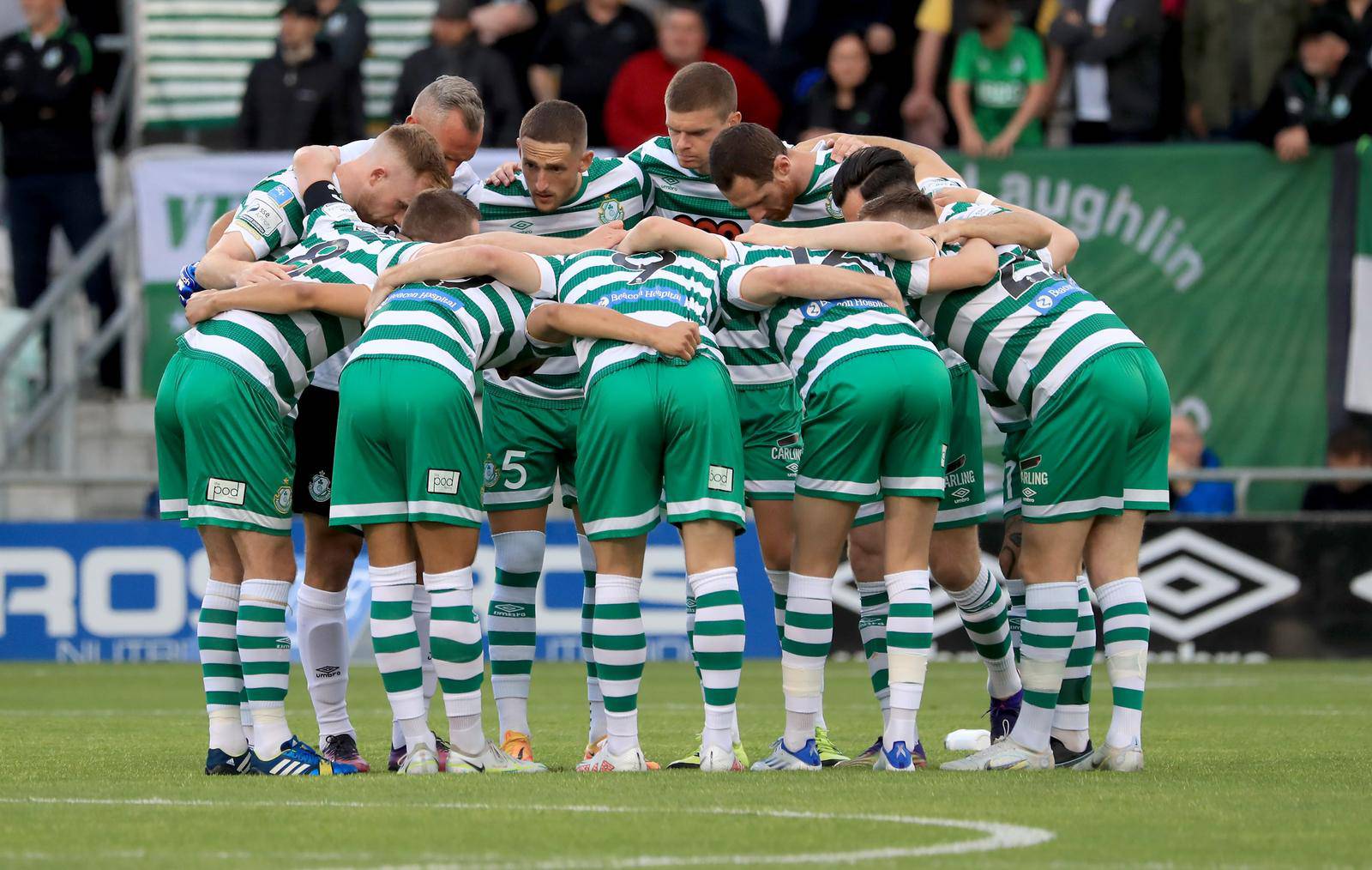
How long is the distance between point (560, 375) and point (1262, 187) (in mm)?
8963

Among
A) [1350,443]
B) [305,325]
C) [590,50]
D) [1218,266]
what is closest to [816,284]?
[305,325]

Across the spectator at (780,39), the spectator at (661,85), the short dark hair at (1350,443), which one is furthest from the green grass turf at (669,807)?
the spectator at (780,39)

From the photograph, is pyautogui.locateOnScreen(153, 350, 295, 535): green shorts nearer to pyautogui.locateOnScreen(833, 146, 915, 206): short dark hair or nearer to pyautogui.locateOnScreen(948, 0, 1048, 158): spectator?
pyautogui.locateOnScreen(833, 146, 915, 206): short dark hair

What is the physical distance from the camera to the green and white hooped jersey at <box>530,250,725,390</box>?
23.2 feet

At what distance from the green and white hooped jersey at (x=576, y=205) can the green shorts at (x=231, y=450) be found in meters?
1.62

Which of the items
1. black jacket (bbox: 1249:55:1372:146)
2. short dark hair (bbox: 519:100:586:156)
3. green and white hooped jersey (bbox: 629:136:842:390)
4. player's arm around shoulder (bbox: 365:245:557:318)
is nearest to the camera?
player's arm around shoulder (bbox: 365:245:557:318)

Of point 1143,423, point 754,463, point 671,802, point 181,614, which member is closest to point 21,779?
point 671,802

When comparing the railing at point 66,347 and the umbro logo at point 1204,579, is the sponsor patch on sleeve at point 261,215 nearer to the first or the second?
the umbro logo at point 1204,579

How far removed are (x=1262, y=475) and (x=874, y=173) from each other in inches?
291

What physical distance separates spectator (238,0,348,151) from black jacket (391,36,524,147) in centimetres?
51

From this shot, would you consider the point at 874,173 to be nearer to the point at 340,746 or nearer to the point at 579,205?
the point at 579,205

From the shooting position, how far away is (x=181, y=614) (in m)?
14.5

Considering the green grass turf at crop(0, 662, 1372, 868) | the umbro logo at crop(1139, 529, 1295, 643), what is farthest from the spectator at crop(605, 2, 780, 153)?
the green grass turf at crop(0, 662, 1372, 868)

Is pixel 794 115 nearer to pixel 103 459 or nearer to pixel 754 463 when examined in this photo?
pixel 103 459
